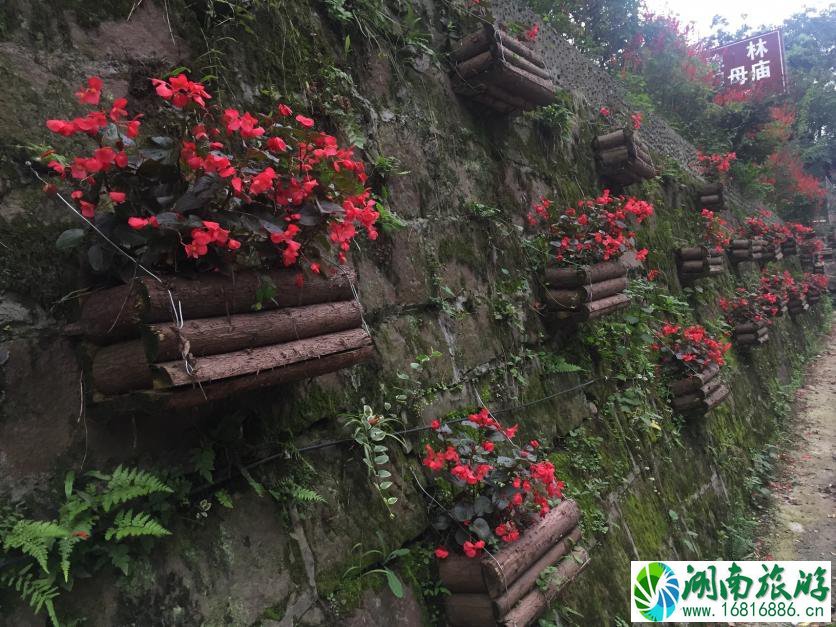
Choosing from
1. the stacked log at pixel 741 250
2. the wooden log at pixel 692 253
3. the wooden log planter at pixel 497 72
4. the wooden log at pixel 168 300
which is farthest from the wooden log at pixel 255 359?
the stacked log at pixel 741 250

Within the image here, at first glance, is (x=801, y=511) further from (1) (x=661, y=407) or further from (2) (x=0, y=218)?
(2) (x=0, y=218)

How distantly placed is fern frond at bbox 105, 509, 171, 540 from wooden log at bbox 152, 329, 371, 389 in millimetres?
396

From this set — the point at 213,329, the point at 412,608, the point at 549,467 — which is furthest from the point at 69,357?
the point at 549,467

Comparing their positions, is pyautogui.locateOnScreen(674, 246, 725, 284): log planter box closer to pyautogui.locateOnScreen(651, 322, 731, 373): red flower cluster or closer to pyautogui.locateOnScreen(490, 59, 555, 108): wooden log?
pyautogui.locateOnScreen(651, 322, 731, 373): red flower cluster

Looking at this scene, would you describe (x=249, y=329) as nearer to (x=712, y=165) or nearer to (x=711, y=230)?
(x=711, y=230)

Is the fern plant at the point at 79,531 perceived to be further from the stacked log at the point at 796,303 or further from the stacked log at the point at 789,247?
the stacked log at the point at 789,247

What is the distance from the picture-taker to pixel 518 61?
3.29 m

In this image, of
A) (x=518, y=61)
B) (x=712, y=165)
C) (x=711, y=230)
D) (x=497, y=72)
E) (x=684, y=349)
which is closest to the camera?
(x=497, y=72)

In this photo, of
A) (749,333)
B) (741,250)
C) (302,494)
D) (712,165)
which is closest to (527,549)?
(302,494)

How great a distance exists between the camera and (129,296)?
4.16ft

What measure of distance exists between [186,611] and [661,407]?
4.31m

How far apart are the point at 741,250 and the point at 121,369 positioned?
9.78 m

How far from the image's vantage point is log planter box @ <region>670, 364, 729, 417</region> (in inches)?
185

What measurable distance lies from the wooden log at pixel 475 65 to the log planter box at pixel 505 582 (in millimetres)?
2619
